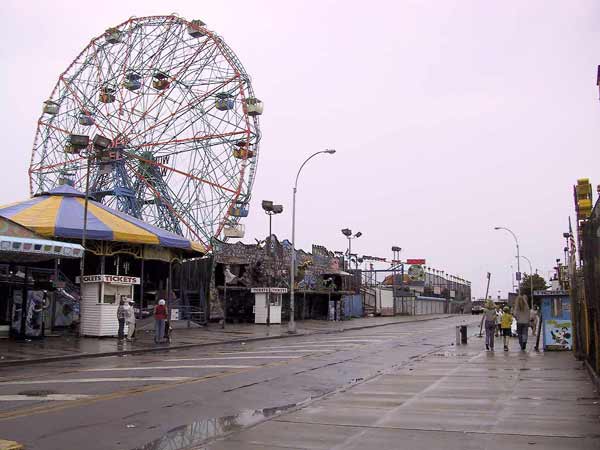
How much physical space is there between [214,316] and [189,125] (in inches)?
559

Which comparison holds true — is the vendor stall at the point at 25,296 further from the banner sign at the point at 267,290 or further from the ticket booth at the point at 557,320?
the banner sign at the point at 267,290

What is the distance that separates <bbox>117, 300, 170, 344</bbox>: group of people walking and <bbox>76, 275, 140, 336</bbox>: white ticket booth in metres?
1.23

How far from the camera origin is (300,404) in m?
10.2

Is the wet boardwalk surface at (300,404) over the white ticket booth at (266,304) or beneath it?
beneath

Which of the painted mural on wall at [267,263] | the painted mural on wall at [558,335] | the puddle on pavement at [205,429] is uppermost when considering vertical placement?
the painted mural on wall at [267,263]

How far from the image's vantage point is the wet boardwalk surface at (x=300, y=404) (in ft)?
24.8

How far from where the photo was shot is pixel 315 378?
544 inches

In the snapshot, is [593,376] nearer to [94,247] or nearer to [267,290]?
[94,247]

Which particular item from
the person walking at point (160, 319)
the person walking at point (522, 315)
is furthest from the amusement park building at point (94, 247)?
the person walking at point (522, 315)

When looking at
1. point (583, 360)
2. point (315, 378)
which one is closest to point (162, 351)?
point (315, 378)

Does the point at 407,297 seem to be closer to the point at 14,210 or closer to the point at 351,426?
the point at 14,210

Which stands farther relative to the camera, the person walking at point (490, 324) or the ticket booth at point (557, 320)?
the person walking at point (490, 324)

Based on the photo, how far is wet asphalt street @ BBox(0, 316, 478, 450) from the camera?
25.9 feet

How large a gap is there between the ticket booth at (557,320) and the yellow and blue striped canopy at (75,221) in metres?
18.3
